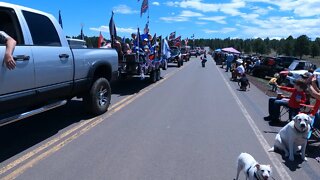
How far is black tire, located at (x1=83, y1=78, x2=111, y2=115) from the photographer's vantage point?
8977mm

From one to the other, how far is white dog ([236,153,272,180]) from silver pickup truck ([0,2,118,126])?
3.59 m

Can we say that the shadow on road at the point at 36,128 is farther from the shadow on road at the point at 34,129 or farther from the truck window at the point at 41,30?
the truck window at the point at 41,30

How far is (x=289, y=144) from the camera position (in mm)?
6461

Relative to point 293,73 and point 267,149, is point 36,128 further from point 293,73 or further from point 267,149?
point 293,73

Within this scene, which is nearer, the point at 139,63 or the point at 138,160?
the point at 138,160

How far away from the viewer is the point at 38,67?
646cm

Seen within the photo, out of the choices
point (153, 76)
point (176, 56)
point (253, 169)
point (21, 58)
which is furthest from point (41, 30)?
point (176, 56)

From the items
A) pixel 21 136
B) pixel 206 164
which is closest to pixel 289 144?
pixel 206 164

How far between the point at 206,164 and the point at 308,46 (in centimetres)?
14863

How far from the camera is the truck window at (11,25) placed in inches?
245

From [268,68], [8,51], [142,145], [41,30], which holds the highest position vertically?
[41,30]

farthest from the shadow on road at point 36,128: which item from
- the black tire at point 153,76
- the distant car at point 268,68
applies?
the distant car at point 268,68

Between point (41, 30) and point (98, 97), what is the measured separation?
2760 millimetres

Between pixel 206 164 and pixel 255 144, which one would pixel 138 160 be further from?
pixel 255 144
